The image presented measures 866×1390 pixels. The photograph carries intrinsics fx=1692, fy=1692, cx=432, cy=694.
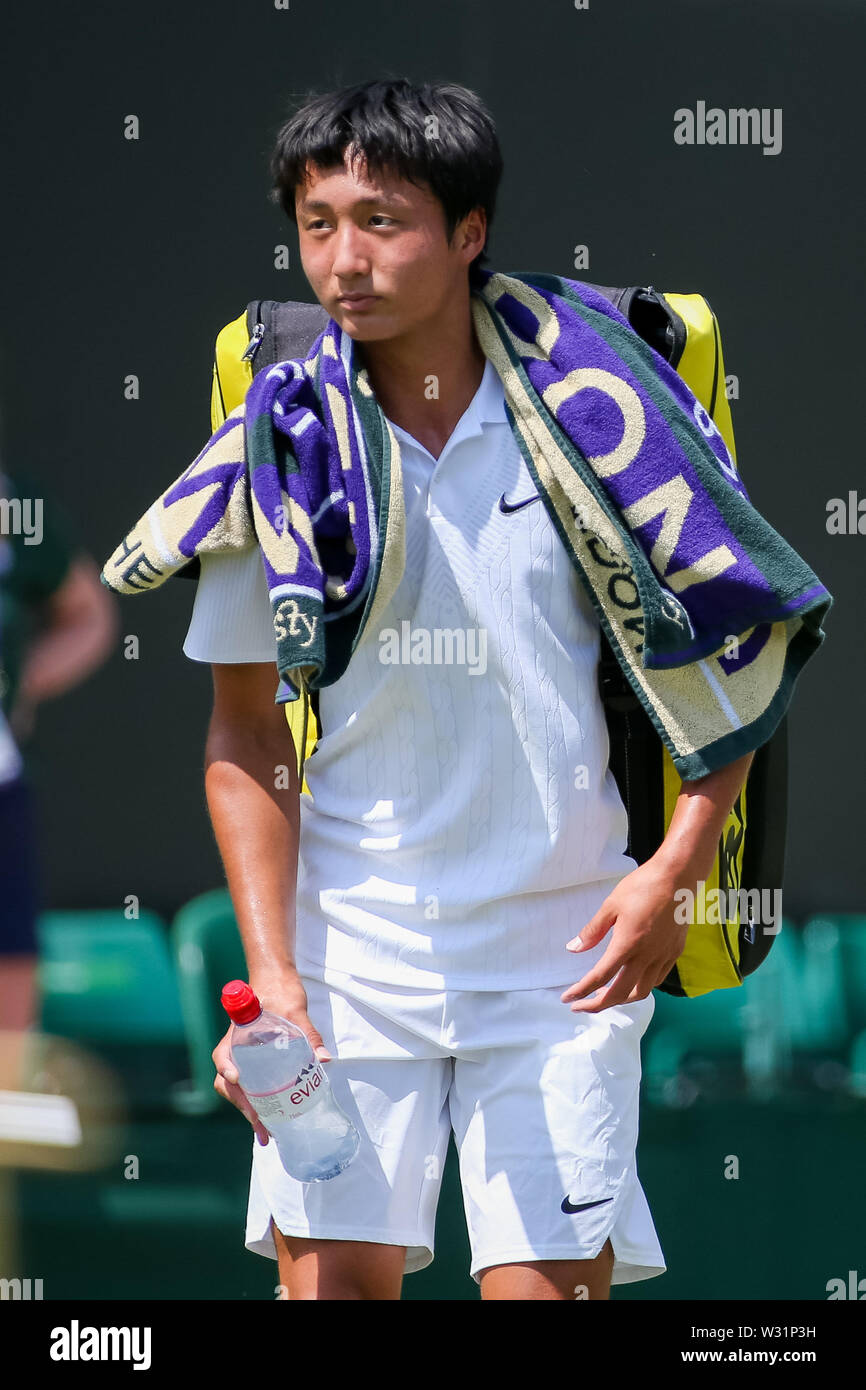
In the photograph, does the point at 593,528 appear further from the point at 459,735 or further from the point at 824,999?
the point at 824,999

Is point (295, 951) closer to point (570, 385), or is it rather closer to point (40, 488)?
point (570, 385)

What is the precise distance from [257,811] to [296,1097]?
34 centimetres

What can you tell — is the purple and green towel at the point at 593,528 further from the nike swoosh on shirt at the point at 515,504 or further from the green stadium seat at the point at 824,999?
the green stadium seat at the point at 824,999

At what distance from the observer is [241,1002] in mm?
1769

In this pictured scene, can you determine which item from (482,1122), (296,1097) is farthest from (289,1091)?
(482,1122)

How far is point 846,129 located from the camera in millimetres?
Result: 3643

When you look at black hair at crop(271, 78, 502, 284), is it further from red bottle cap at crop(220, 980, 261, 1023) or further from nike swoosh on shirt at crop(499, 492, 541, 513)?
red bottle cap at crop(220, 980, 261, 1023)

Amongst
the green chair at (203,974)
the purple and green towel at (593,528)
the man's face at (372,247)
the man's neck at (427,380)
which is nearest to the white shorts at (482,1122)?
the purple and green towel at (593,528)

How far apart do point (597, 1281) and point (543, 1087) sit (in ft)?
0.77

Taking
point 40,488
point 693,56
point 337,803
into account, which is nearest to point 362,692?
point 337,803

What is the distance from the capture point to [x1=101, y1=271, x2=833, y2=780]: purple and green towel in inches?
72.9

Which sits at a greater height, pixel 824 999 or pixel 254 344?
pixel 254 344

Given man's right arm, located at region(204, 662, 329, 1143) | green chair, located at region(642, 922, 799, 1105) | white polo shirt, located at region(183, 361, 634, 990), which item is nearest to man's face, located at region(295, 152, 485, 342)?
white polo shirt, located at region(183, 361, 634, 990)

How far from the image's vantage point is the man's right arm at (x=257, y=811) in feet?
6.25
